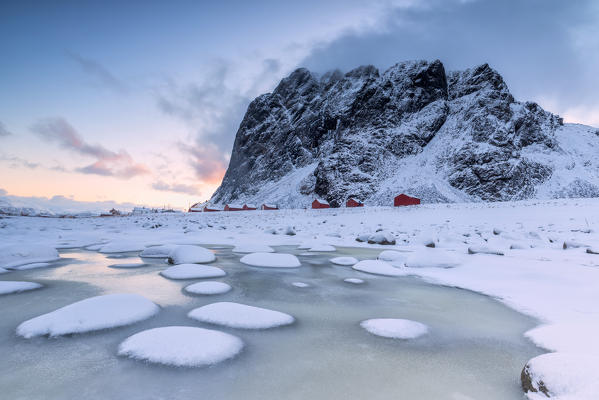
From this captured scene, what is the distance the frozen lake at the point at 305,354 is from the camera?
1.83 metres

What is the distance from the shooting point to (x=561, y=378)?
1716 mm

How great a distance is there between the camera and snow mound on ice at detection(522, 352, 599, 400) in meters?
1.60

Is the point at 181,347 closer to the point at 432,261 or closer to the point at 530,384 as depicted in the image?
the point at 530,384

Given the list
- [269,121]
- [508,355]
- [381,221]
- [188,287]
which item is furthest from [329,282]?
[269,121]

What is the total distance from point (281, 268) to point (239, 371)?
4.38m

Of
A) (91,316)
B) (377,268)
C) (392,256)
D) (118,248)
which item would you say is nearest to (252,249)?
(118,248)

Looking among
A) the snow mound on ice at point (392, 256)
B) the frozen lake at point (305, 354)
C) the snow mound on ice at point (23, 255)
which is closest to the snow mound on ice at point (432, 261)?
the snow mound on ice at point (392, 256)

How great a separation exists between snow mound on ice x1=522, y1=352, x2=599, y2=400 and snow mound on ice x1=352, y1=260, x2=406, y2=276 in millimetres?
3917

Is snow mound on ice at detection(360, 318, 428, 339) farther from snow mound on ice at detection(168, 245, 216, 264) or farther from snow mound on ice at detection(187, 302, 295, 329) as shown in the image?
snow mound on ice at detection(168, 245, 216, 264)

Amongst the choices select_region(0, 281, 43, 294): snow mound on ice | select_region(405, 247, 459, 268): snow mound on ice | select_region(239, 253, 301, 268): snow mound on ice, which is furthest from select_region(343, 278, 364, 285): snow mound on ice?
select_region(0, 281, 43, 294): snow mound on ice

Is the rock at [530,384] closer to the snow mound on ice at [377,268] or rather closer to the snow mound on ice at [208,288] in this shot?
the snow mound on ice at [208,288]

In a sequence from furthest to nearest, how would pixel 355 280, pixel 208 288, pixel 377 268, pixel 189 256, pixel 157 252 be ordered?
pixel 157 252 < pixel 189 256 < pixel 377 268 < pixel 355 280 < pixel 208 288

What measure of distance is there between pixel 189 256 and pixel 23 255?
3872mm

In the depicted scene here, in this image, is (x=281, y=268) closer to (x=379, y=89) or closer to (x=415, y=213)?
(x=415, y=213)
